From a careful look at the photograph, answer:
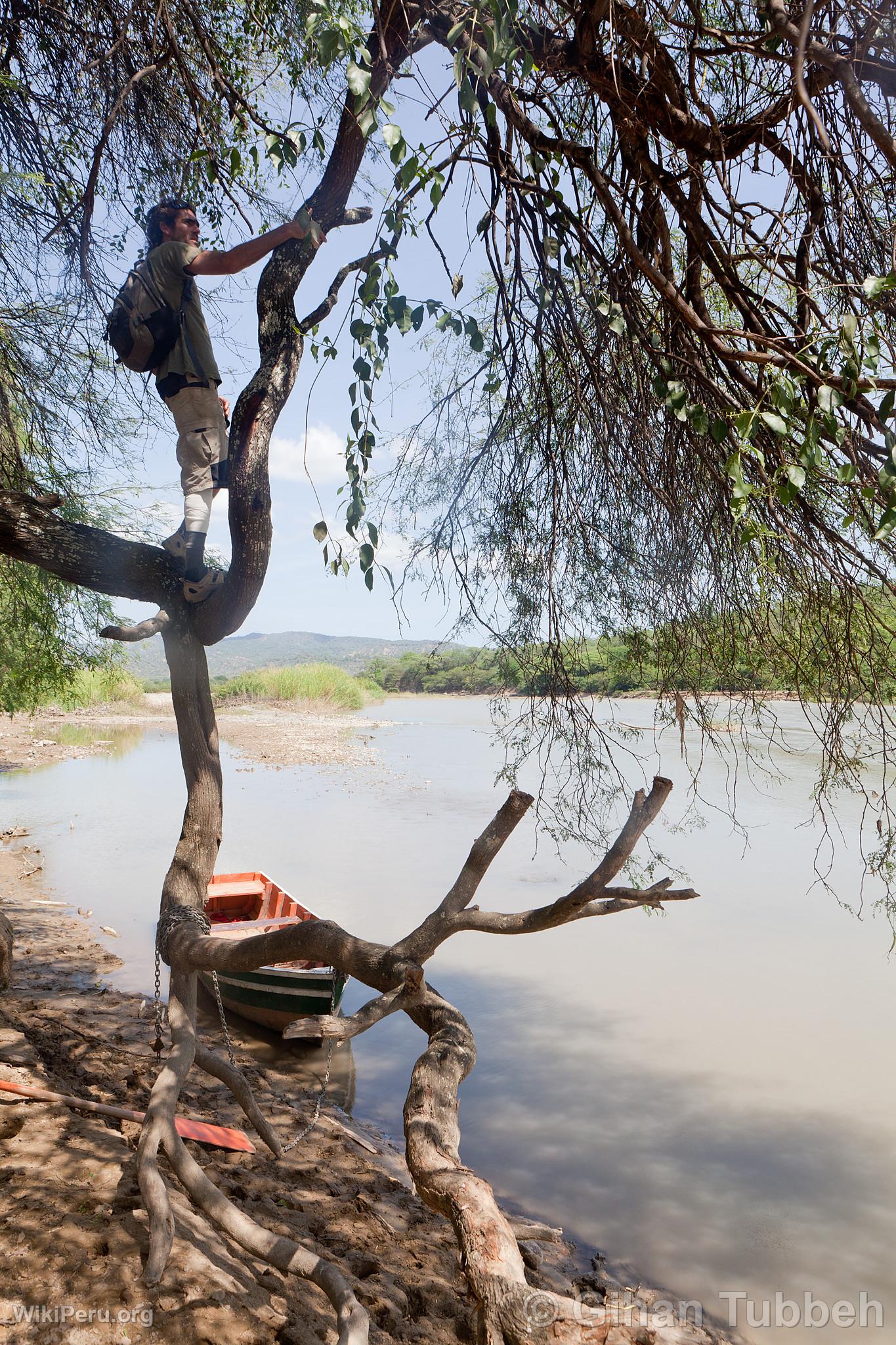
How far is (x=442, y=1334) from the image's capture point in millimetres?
3207

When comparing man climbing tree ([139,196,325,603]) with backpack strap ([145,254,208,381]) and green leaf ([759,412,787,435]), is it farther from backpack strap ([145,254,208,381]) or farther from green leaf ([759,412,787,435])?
green leaf ([759,412,787,435])

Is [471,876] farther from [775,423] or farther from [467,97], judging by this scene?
[467,97]

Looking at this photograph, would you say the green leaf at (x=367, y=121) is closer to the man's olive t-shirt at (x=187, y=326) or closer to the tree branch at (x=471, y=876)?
the man's olive t-shirt at (x=187, y=326)

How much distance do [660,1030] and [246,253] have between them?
7.39 m

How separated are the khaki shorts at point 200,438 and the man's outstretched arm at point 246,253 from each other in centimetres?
38

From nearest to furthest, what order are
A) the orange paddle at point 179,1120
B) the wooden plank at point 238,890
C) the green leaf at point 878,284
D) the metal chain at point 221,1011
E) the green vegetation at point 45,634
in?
the green leaf at point 878,284 < the metal chain at point 221,1011 < the orange paddle at point 179,1120 < the green vegetation at point 45,634 < the wooden plank at point 238,890

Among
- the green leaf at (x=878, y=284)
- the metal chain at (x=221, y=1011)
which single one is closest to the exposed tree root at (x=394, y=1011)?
the metal chain at (x=221, y=1011)

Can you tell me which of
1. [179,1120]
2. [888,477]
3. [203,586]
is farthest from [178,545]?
[179,1120]

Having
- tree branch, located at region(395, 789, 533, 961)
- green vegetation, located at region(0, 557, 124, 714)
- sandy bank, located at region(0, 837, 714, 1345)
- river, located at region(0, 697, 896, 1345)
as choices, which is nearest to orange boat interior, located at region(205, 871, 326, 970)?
river, located at region(0, 697, 896, 1345)

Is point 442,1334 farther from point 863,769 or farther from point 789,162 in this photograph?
Result: point 789,162

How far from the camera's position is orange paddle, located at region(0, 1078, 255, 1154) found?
3.82 m

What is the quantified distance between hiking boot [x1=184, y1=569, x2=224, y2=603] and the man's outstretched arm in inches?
38.4

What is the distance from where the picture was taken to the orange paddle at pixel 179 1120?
12.5 feet

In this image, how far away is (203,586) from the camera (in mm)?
3010
